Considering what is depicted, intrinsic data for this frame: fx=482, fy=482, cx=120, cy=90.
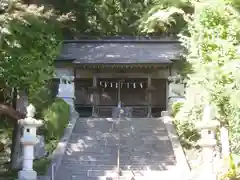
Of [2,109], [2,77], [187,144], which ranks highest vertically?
[2,77]

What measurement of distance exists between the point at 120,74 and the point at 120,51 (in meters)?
1.39

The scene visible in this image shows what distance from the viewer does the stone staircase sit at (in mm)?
14430

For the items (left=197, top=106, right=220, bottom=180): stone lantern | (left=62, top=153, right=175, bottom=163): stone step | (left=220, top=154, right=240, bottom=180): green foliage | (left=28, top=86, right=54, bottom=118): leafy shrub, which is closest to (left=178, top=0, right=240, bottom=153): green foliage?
(left=197, top=106, right=220, bottom=180): stone lantern

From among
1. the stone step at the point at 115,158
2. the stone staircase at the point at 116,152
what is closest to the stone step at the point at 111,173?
the stone staircase at the point at 116,152

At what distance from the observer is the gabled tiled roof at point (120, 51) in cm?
2306

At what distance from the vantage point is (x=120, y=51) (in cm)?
2473

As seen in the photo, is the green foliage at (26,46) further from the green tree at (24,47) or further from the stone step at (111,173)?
the stone step at (111,173)

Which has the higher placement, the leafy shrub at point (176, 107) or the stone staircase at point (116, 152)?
the leafy shrub at point (176, 107)

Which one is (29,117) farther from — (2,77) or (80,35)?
(80,35)

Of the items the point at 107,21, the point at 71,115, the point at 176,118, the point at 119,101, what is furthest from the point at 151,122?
the point at 107,21

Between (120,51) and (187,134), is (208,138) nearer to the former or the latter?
(187,134)

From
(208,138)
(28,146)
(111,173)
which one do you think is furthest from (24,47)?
(208,138)

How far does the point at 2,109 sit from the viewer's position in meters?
14.1

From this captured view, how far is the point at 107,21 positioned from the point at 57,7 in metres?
6.18
